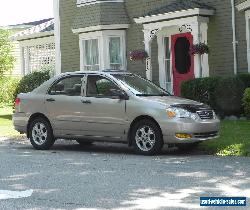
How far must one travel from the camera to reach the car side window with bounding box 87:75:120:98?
1215 cm

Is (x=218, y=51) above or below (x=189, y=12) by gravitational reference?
below

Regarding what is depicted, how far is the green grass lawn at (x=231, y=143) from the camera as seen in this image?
11523mm

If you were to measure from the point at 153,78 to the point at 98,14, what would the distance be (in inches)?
128

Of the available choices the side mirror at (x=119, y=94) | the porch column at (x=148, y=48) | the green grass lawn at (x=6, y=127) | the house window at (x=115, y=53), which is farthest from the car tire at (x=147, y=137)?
the house window at (x=115, y=53)

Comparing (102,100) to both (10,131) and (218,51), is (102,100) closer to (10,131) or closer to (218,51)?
(10,131)

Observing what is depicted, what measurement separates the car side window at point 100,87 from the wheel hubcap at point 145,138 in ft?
3.32

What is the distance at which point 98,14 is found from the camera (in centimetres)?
2223

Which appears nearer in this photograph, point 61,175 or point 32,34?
point 61,175

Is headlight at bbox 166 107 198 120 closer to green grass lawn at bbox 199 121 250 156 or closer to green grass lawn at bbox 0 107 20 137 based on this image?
green grass lawn at bbox 199 121 250 156

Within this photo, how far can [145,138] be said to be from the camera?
→ 11.5 metres

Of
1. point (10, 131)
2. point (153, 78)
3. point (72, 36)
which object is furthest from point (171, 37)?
point (10, 131)

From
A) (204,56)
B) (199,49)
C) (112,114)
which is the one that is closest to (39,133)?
(112,114)

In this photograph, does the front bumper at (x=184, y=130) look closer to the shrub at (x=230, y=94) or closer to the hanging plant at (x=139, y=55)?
the shrub at (x=230, y=94)

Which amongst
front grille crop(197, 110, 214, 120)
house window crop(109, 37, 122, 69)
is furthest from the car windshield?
house window crop(109, 37, 122, 69)
